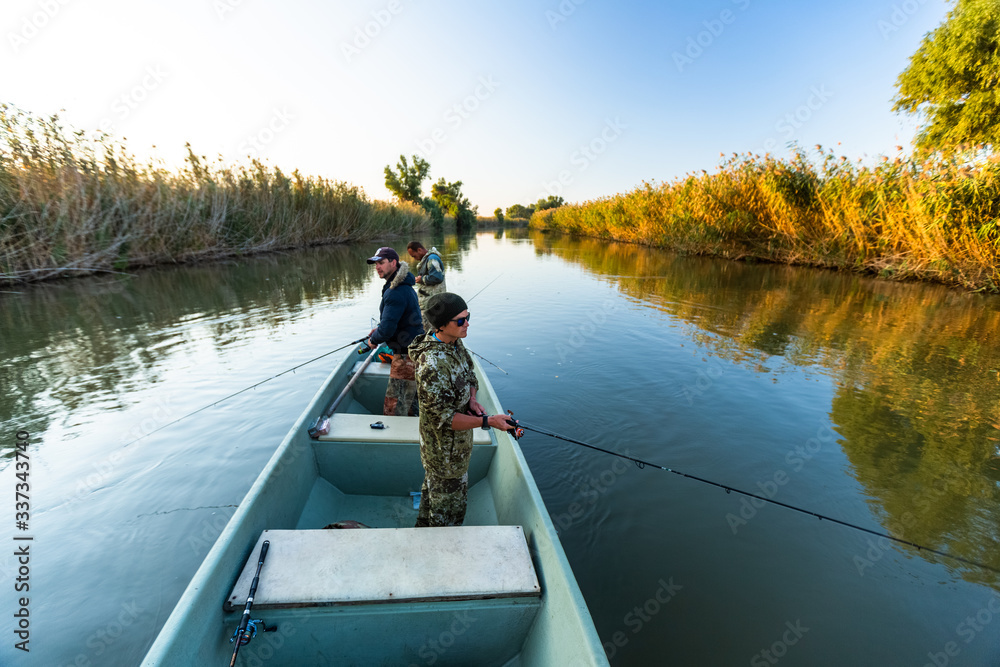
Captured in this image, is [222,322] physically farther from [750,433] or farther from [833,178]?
[833,178]

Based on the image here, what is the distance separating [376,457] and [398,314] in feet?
5.12

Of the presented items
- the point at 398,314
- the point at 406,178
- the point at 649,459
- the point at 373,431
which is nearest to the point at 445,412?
the point at 373,431

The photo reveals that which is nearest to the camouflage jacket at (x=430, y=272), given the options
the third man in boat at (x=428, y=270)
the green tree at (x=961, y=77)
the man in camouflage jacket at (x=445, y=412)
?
the third man in boat at (x=428, y=270)

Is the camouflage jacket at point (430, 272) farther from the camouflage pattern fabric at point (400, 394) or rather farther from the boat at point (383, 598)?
the boat at point (383, 598)

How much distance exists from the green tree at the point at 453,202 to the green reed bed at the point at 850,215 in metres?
45.2

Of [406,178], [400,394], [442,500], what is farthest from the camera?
[406,178]

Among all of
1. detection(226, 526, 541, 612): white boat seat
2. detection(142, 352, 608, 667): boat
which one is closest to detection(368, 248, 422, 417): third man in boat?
detection(142, 352, 608, 667): boat

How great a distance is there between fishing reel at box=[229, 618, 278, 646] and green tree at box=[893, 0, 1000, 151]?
22.6m

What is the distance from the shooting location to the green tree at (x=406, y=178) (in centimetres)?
5978

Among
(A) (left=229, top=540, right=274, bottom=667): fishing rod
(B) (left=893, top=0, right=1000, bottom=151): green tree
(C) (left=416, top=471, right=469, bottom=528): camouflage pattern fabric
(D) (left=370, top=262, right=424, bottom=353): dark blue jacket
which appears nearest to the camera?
(A) (left=229, top=540, right=274, bottom=667): fishing rod

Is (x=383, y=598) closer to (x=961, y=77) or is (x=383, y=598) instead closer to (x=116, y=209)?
(x=116, y=209)

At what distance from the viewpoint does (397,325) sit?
15.1 feet

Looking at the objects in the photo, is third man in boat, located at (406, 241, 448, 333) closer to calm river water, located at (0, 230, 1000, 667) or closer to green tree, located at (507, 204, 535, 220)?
calm river water, located at (0, 230, 1000, 667)

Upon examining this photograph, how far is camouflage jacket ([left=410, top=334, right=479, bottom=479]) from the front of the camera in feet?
7.88
